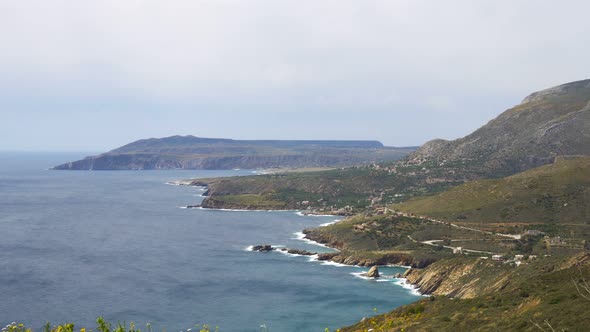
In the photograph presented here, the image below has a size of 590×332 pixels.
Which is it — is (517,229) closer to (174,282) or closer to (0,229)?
(174,282)

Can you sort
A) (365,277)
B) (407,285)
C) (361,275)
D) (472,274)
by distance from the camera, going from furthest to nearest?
(361,275) < (365,277) < (407,285) < (472,274)

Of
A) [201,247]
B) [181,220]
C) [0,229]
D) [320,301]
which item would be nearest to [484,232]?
[320,301]

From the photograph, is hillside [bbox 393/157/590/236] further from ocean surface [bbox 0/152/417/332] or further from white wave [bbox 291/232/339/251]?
ocean surface [bbox 0/152/417/332]

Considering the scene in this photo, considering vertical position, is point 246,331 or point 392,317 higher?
point 392,317

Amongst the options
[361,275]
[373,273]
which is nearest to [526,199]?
[373,273]

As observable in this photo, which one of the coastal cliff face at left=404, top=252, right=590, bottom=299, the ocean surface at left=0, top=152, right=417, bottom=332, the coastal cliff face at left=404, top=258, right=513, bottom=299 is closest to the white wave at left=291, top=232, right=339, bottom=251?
the ocean surface at left=0, top=152, right=417, bottom=332

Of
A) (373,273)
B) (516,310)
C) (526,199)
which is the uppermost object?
(526,199)

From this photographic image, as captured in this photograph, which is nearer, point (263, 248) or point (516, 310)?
point (516, 310)

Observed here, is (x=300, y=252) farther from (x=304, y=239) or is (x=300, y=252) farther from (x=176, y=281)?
(x=176, y=281)
